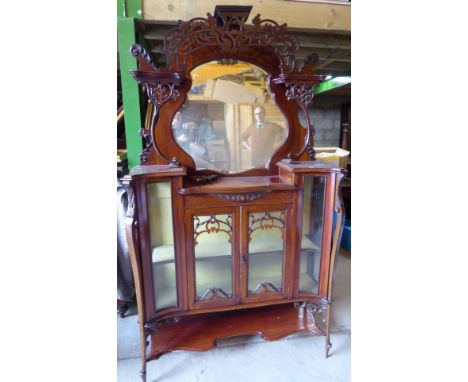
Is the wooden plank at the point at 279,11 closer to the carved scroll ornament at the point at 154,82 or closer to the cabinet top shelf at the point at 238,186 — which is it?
the carved scroll ornament at the point at 154,82

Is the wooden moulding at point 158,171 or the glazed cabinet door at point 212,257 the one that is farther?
the glazed cabinet door at point 212,257

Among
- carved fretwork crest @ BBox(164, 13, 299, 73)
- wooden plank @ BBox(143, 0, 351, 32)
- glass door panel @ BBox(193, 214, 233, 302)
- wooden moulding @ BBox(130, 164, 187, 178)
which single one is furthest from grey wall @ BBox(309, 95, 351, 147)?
wooden moulding @ BBox(130, 164, 187, 178)

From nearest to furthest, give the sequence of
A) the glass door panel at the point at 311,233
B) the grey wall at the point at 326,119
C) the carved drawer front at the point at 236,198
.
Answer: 1. the carved drawer front at the point at 236,198
2. the glass door panel at the point at 311,233
3. the grey wall at the point at 326,119

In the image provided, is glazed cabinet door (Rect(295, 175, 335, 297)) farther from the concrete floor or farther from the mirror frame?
the concrete floor

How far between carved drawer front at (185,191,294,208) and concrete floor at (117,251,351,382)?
0.88 metres

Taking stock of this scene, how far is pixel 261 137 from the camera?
1.52 metres

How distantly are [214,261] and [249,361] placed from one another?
1.93 feet

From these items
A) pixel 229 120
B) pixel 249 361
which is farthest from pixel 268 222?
pixel 249 361

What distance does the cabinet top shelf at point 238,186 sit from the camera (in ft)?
4.25

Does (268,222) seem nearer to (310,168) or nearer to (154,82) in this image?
(310,168)

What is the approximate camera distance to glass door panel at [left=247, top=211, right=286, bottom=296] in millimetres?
1408

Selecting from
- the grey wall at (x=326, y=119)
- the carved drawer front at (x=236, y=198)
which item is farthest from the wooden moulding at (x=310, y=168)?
the grey wall at (x=326, y=119)

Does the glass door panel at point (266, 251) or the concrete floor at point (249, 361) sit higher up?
the glass door panel at point (266, 251)
